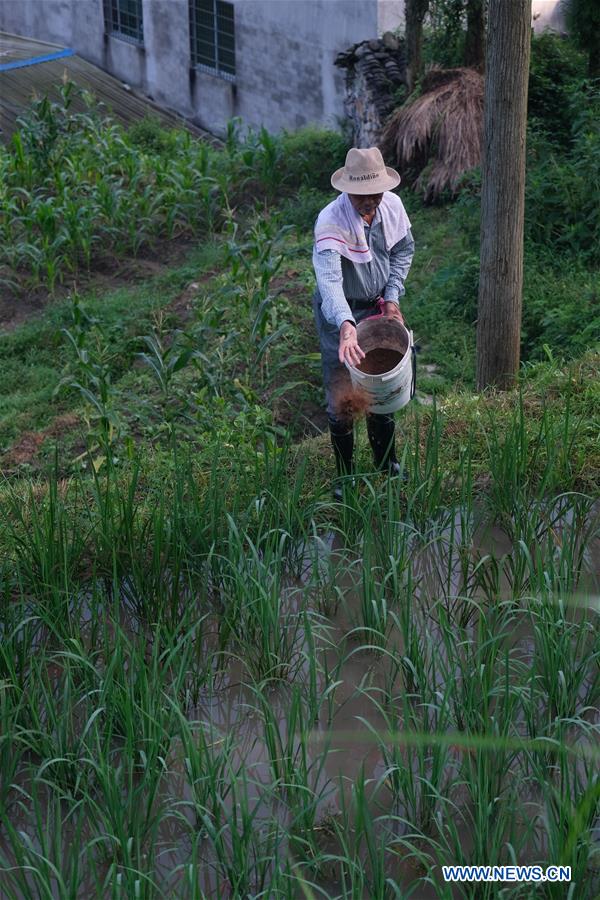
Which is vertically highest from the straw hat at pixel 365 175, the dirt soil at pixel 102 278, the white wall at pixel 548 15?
the straw hat at pixel 365 175

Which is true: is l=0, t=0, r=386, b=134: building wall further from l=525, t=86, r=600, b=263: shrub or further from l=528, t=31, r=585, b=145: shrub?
l=525, t=86, r=600, b=263: shrub

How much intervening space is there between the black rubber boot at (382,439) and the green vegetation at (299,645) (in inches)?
4.9

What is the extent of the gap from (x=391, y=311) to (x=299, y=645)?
149 cm

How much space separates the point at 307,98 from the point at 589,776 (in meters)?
11.2

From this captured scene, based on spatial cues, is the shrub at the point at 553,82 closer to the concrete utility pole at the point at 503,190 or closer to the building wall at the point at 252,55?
the building wall at the point at 252,55

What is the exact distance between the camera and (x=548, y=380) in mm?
5625

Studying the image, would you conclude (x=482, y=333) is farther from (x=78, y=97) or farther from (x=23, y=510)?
(x=78, y=97)

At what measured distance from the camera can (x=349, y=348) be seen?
4320mm

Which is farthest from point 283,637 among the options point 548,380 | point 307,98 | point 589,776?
point 307,98

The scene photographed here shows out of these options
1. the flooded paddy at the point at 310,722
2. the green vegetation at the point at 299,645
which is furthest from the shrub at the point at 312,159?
the flooded paddy at the point at 310,722

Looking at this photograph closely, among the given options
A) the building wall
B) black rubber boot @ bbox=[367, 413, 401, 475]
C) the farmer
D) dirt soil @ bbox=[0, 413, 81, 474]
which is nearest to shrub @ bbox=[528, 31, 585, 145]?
the building wall

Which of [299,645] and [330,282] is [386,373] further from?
[299,645]

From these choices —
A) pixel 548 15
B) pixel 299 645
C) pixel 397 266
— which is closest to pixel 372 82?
pixel 548 15

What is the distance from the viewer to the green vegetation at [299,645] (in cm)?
295
